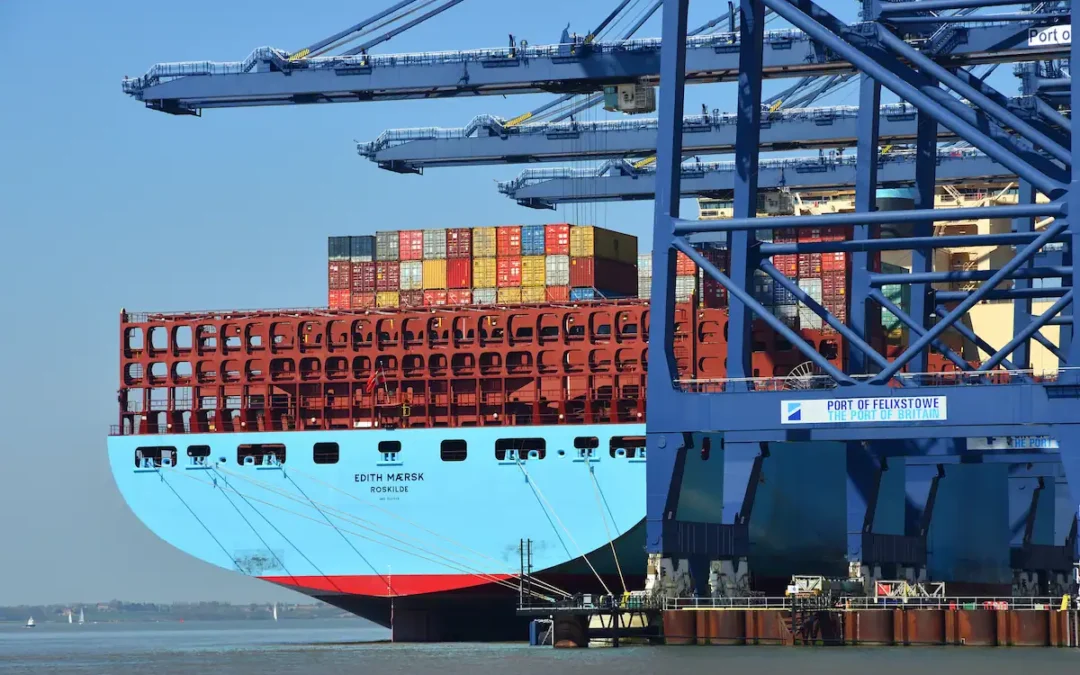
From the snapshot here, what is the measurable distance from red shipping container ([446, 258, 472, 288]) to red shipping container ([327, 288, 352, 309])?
2.80m

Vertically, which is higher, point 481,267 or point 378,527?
point 481,267

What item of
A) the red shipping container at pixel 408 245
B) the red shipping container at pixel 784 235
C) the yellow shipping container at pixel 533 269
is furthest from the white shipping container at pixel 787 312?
the red shipping container at pixel 408 245

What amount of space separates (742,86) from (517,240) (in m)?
10.6

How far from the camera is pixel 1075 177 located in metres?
33.2

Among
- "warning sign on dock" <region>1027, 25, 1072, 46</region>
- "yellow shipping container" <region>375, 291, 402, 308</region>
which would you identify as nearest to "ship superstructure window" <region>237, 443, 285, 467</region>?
"yellow shipping container" <region>375, 291, 402, 308</region>

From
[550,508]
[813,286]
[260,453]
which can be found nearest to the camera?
[550,508]

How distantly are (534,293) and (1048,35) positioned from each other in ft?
48.7

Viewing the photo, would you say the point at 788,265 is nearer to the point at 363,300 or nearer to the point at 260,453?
the point at 363,300

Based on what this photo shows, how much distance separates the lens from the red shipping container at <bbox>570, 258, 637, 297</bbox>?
47094 millimetres

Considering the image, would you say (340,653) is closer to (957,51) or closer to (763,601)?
(763,601)

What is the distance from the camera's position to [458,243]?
158ft

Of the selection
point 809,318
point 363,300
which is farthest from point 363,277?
point 809,318

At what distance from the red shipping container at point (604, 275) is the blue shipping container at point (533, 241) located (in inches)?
35.7

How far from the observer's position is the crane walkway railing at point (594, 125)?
5134 centimetres
